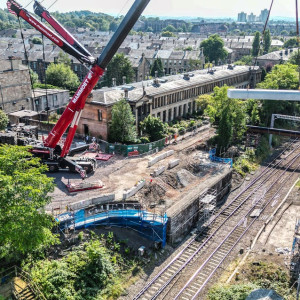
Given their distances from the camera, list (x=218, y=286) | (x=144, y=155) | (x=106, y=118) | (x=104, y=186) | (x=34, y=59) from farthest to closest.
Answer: (x=34, y=59) < (x=106, y=118) < (x=144, y=155) < (x=104, y=186) < (x=218, y=286)

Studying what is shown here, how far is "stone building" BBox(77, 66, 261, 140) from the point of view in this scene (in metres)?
48.4

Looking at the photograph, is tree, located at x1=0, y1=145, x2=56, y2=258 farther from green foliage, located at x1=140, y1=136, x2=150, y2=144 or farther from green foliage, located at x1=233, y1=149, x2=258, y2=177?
green foliage, located at x1=233, y1=149, x2=258, y2=177

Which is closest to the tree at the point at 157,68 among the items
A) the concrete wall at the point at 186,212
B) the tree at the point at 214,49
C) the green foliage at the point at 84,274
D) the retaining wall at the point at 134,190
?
the tree at the point at 214,49

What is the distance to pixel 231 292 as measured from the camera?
22875 mm

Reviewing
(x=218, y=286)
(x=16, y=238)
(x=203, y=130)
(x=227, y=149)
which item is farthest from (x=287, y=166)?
(x=16, y=238)

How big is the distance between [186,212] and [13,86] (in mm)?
37913

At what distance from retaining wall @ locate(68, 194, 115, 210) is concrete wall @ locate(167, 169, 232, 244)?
5325 millimetres

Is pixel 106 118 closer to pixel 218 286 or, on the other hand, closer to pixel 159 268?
pixel 159 268

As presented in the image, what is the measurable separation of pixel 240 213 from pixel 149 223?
11.9m

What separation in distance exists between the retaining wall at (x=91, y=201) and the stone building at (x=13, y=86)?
3204 centimetres

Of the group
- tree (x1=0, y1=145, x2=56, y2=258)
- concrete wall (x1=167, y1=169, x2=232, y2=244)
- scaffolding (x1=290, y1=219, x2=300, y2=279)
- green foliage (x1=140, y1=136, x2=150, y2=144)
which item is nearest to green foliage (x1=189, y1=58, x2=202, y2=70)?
green foliage (x1=140, y1=136, x2=150, y2=144)

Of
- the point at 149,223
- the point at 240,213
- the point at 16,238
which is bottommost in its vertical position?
the point at 240,213

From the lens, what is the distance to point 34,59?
93250mm

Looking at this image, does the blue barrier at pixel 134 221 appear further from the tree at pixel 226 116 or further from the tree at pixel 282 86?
the tree at pixel 282 86
